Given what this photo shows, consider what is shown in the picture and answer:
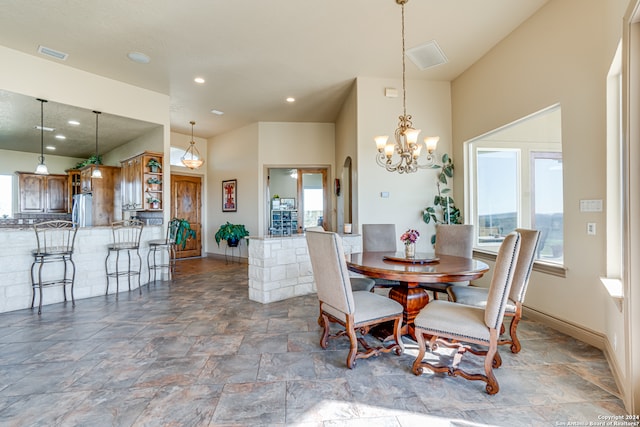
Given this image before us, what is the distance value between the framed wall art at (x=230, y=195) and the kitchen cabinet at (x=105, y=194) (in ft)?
7.47

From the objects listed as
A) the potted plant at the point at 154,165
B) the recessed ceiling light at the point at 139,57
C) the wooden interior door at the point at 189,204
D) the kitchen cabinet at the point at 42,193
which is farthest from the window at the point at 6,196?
the recessed ceiling light at the point at 139,57

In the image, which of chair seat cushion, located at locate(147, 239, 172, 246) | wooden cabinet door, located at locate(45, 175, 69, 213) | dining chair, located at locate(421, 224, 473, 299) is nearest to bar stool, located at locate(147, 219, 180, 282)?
chair seat cushion, located at locate(147, 239, 172, 246)

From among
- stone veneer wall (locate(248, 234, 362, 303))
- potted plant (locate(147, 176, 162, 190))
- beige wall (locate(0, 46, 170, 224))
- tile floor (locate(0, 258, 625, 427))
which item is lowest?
tile floor (locate(0, 258, 625, 427))

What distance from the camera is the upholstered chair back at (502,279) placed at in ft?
6.04

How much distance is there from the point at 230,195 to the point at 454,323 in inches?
257

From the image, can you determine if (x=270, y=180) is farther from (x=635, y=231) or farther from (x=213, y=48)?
(x=635, y=231)

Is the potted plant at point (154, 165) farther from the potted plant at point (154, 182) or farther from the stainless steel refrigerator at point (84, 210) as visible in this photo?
the stainless steel refrigerator at point (84, 210)

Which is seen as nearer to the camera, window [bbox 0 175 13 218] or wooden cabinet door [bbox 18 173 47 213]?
window [bbox 0 175 13 218]

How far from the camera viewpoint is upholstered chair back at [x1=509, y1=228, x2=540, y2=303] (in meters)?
2.29

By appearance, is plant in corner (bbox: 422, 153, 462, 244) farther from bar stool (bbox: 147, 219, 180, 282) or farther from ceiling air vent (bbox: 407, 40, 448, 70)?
bar stool (bbox: 147, 219, 180, 282)

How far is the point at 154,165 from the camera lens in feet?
17.2

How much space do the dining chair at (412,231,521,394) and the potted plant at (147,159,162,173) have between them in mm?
5079

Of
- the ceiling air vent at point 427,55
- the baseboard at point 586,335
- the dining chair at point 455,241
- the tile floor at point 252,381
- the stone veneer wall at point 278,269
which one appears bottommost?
the tile floor at point 252,381

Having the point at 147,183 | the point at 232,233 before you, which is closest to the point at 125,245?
the point at 147,183
